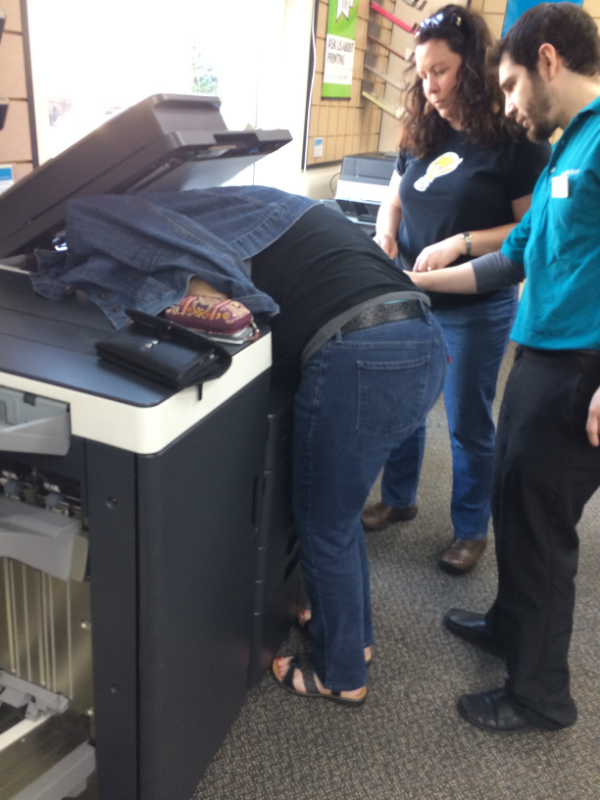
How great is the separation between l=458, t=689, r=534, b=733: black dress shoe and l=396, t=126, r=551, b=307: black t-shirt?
88 centimetres

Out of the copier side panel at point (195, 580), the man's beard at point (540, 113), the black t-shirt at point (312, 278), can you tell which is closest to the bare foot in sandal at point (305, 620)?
the copier side panel at point (195, 580)

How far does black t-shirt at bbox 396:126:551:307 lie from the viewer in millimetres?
1452

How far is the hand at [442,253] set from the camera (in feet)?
Answer: 4.82

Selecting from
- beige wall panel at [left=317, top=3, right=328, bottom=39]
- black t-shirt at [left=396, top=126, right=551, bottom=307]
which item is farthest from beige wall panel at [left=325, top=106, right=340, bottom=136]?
black t-shirt at [left=396, top=126, right=551, bottom=307]

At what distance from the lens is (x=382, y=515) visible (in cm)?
190

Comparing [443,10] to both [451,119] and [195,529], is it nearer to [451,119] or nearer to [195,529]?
[451,119]

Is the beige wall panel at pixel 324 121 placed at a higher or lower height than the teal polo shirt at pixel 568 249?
higher

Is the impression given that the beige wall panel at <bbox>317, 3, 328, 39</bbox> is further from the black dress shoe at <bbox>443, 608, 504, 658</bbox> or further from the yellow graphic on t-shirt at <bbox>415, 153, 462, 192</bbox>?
the black dress shoe at <bbox>443, 608, 504, 658</bbox>

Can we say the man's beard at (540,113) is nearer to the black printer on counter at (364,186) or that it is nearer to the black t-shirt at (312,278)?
the black t-shirt at (312,278)

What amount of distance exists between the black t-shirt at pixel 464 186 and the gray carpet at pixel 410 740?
82cm

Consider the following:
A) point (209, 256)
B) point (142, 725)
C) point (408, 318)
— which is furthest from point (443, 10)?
point (142, 725)

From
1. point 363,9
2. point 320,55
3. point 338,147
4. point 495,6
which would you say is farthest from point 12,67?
point 495,6

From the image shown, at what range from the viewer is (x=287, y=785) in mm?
1136

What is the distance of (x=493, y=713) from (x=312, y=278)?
3.07ft
